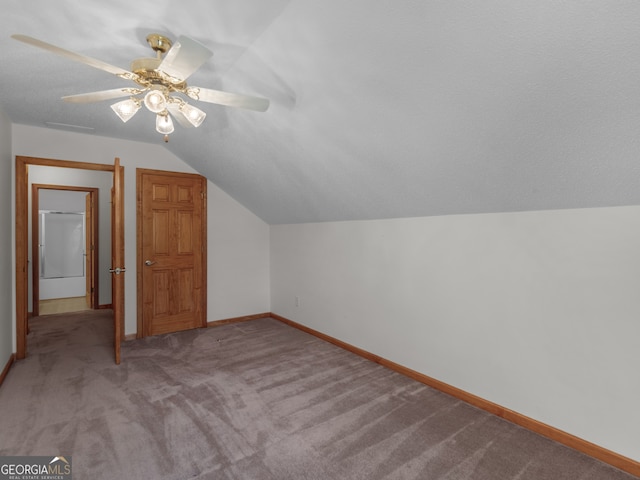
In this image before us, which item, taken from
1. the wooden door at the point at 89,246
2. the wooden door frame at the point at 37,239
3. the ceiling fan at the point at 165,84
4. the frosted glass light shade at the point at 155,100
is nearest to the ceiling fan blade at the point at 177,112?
the ceiling fan at the point at 165,84

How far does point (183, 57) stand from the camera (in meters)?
1.47

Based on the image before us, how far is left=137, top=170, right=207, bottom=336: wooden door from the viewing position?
404 centimetres

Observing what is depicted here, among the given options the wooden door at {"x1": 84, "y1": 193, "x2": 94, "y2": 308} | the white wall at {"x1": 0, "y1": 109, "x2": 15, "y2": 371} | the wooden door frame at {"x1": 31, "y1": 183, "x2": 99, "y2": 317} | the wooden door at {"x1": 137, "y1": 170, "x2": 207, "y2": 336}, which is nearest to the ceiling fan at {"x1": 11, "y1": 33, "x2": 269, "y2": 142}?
the white wall at {"x1": 0, "y1": 109, "x2": 15, "y2": 371}

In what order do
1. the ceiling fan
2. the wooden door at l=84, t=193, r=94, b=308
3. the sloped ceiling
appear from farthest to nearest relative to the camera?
the wooden door at l=84, t=193, r=94, b=308 < the ceiling fan < the sloped ceiling

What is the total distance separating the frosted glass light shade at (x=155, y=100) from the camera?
1791 millimetres

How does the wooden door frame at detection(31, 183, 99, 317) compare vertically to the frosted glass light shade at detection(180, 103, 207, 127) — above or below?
below

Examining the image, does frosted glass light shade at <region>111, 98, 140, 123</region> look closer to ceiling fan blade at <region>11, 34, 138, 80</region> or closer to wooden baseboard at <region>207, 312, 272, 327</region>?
ceiling fan blade at <region>11, 34, 138, 80</region>

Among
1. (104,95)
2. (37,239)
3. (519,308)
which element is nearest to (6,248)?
(104,95)

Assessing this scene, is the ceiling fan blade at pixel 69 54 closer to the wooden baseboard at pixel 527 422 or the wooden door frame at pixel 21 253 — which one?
the wooden door frame at pixel 21 253

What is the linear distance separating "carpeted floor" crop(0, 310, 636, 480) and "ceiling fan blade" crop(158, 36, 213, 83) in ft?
6.93

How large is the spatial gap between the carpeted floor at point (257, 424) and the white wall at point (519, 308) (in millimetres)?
234

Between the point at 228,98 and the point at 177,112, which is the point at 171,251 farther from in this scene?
the point at 228,98

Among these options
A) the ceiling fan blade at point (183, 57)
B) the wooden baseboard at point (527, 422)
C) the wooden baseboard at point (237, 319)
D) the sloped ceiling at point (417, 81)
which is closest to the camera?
the sloped ceiling at point (417, 81)

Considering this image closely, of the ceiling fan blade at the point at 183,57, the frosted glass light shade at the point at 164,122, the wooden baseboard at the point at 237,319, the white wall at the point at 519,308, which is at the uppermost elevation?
the ceiling fan blade at the point at 183,57
